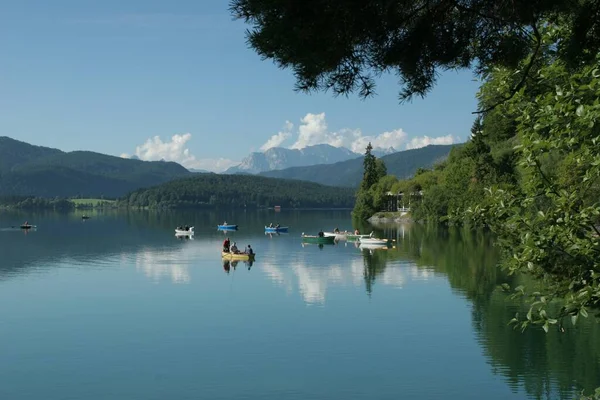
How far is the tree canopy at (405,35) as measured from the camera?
8.02 m

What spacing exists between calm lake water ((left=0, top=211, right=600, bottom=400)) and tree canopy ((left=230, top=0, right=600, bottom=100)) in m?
7.49

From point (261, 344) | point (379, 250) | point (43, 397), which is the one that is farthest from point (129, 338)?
point (379, 250)

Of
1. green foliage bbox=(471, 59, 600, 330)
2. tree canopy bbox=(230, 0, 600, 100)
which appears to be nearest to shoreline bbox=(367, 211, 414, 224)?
green foliage bbox=(471, 59, 600, 330)

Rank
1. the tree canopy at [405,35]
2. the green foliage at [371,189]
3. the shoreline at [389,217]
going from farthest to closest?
1. the green foliage at [371,189]
2. the shoreline at [389,217]
3. the tree canopy at [405,35]

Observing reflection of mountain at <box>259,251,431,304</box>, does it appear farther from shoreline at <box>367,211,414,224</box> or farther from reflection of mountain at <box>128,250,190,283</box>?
shoreline at <box>367,211,414,224</box>

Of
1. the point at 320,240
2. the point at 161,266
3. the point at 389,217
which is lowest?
the point at 161,266

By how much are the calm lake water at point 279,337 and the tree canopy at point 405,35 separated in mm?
7489

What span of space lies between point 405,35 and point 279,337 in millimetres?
24178

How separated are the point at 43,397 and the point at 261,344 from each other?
384 inches

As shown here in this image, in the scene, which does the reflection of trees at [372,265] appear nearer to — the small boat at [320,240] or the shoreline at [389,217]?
the small boat at [320,240]

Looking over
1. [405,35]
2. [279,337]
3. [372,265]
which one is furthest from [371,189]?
[405,35]

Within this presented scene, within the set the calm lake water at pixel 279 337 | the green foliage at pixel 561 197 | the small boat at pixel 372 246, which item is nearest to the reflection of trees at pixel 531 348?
the calm lake water at pixel 279 337

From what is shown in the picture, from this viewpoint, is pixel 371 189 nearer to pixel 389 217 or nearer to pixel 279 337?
pixel 389 217

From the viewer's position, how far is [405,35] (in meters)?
8.98
